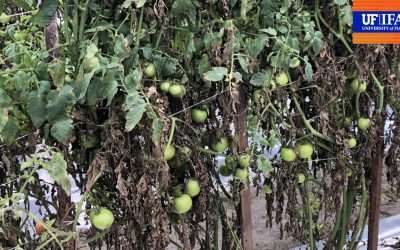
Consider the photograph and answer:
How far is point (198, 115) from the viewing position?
69.3 inches

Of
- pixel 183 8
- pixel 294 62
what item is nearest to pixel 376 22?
pixel 294 62

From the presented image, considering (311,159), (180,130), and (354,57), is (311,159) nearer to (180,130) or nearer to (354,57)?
(354,57)

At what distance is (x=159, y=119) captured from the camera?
1.52 meters

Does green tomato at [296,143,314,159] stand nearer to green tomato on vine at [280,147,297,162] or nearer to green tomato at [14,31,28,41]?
green tomato on vine at [280,147,297,162]

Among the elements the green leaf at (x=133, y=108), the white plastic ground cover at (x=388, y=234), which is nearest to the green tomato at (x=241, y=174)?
the green leaf at (x=133, y=108)

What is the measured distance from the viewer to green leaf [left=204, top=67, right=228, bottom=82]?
66.2 inches

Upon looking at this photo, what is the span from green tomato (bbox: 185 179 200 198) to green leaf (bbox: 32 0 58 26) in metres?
0.60

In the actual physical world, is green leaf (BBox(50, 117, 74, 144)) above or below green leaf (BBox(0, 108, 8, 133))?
below

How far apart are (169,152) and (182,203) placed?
0.17m

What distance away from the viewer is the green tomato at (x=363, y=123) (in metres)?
2.13

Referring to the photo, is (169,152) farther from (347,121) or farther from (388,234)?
(388,234)

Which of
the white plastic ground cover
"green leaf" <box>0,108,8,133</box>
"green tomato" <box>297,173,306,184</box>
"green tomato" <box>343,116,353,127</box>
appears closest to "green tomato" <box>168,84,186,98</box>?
"green leaf" <box>0,108,8,133</box>

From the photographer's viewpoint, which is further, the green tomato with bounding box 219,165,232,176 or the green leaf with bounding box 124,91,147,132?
the green tomato with bounding box 219,165,232,176

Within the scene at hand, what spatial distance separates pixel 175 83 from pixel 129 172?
0.28m
